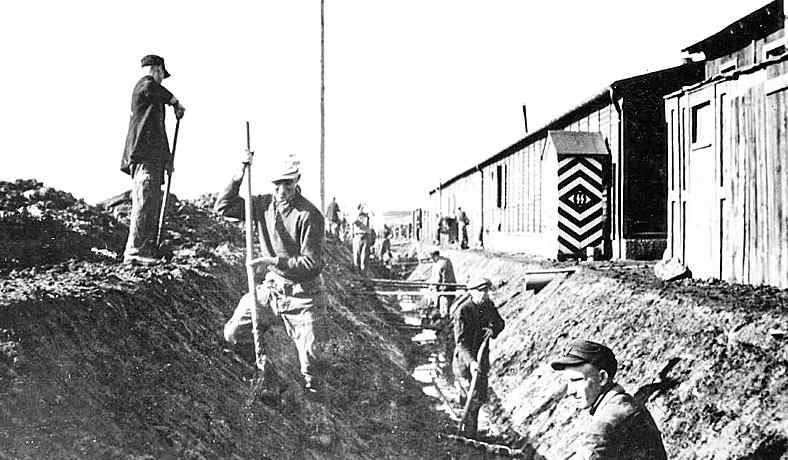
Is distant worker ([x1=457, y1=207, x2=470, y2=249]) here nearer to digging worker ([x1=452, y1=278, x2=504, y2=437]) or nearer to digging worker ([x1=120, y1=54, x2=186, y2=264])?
digging worker ([x1=452, y1=278, x2=504, y2=437])

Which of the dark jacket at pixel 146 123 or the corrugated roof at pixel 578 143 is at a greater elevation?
the corrugated roof at pixel 578 143

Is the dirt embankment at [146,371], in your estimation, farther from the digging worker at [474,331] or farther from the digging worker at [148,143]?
the digging worker at [474,331]

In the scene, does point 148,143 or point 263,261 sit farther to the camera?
point 148,143

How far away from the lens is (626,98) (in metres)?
13.5

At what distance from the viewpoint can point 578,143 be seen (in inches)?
563

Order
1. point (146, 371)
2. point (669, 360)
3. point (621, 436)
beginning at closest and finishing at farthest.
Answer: point (621, 436), point (146, 371), point (669, 360)

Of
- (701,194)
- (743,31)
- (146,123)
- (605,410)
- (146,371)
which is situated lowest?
(146,371)

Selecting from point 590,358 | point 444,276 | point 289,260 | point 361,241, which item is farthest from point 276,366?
point 361,241

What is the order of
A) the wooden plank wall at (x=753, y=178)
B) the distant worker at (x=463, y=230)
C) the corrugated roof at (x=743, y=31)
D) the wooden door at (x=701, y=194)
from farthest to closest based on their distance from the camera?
the distant worker at (x=463, y=230) < the corrugated roof at (x=743, y=31) < the wooden door at (x=701, y=194) < the wooden plank wall at (x=753, y=178)

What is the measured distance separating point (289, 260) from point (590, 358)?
2638 millimetres

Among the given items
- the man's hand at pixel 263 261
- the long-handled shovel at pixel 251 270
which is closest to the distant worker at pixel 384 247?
the long-handled shovel at pixel 251 270

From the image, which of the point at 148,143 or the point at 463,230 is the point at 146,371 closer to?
the point at 148,143

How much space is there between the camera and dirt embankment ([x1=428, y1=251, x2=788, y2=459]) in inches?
182

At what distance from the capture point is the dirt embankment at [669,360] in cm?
462
